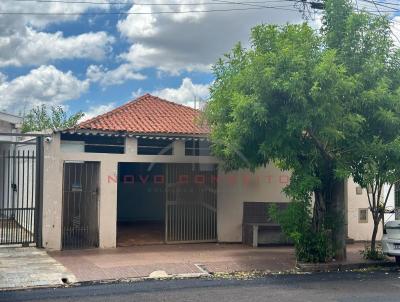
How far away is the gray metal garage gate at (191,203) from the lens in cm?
1430

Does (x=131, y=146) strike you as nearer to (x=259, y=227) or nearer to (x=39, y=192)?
(x=39, y=192)

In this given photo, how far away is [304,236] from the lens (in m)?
11.6

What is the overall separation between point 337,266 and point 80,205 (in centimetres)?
647

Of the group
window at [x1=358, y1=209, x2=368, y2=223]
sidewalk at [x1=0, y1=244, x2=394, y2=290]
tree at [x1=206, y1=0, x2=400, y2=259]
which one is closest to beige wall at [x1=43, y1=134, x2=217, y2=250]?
sidewalk at [x1=0, y1=244, x2=394, y2=290]

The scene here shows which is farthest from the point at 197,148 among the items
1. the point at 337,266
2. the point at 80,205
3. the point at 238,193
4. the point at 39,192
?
the point at 337,266

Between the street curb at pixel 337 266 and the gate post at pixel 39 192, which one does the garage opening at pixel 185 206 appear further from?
the street curb at pixel 337 266

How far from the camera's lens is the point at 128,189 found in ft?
62.3

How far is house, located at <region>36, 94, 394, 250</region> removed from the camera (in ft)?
42.7

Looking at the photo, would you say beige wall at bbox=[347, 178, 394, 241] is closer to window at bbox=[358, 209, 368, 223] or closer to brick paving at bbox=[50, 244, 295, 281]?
window at bbox=[358, 209, 368, 223]

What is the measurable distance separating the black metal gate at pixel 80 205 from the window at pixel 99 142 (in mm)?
411

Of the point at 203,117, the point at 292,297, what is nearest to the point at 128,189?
the point at 203,117

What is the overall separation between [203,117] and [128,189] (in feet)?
22.0

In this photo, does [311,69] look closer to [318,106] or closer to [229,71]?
[318,106]

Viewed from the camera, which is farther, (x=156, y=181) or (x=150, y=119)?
(x=156, y=181)
